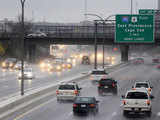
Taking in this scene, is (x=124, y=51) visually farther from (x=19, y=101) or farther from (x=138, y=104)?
(x=138, y=104)

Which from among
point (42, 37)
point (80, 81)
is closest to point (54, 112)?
point (80, 81)

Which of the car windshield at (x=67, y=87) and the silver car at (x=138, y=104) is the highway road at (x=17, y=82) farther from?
the silver car at (x=138, y=104)

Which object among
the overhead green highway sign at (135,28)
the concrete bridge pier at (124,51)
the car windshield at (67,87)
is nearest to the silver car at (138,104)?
the car windshield at (67,87)

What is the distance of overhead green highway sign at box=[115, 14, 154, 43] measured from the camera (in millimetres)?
62375

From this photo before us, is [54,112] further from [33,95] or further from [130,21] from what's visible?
[130,21]

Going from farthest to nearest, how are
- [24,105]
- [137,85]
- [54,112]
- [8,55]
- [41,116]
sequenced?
1. [8,55]
2. [137,85]
3. [24,105]
4. [54,112]
5. [41,116]

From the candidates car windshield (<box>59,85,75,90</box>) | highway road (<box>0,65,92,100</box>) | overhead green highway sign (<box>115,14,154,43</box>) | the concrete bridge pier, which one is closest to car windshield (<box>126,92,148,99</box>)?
car windshield (<box>59,85,75,90</box>)

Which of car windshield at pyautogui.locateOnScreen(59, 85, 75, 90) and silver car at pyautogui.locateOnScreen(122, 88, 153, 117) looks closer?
silver car at pyautogui.locateOnScreen(122, 88, 153, 117)

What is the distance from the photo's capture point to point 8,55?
127125mm

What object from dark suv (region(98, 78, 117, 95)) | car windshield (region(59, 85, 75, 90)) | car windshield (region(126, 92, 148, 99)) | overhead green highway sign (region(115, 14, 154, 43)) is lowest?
dark suv (region(98, 78, 117, 95))

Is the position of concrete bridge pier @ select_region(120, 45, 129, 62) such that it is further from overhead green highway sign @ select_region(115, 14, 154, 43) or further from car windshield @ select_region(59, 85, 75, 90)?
car windshield @ select_region(59, 85, 75, 90)

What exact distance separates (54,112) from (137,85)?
14522 mm

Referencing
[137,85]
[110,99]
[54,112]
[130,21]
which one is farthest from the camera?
[130,21]

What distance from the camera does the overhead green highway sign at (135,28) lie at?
205 ft
